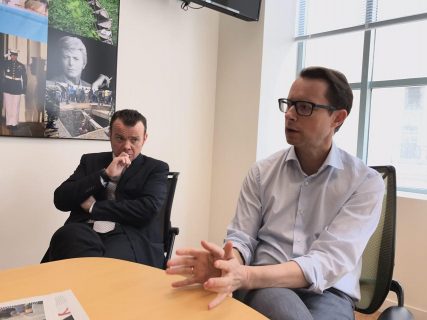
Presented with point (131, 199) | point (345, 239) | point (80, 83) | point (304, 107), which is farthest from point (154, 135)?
point (345, 239)

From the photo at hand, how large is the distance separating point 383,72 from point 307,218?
7.39ft

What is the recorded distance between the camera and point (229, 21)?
11.9 ft

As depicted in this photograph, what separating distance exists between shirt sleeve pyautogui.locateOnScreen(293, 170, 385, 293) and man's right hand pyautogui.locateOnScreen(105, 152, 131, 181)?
1.18 meters

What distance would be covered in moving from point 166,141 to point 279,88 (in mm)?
1246

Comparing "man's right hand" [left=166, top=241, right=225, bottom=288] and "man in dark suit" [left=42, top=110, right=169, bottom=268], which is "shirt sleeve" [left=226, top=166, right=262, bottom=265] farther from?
"man in dark suit" [left=42, top=110, right=169, bottom=268]

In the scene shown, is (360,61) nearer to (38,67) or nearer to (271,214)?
(271,214)

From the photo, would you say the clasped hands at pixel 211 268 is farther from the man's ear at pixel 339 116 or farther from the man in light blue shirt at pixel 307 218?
the man's ear at pixel 339 116

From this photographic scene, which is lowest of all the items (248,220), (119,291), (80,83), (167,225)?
(167,225)

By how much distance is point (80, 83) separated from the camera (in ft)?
8.56

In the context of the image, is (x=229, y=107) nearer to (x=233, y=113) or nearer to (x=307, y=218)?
(x=233, y=113)

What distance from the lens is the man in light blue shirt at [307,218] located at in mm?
1130

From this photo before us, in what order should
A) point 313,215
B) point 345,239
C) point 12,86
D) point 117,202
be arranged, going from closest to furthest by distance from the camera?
point 345,239
point 313,215
point 117,202
point 12,86

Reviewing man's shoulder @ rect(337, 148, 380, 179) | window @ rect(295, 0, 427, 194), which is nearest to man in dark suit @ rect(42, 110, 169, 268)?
man's shoulder @ rect(337, 148, 380, 179)

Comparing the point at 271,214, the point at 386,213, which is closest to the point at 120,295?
the point at 271,214
